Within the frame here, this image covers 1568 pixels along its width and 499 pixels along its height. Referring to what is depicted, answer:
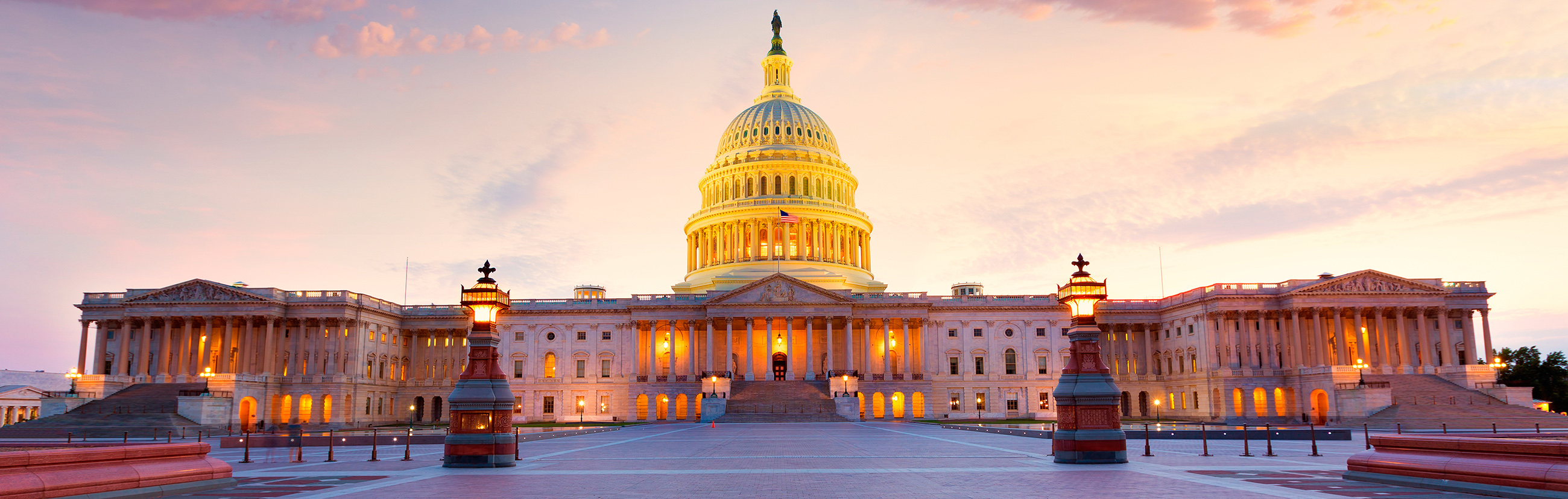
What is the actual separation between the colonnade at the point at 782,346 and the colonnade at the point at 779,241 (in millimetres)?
13526

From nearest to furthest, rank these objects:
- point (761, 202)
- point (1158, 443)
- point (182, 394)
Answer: point (1158, 443) → point (182, 394) → point (761, 202)

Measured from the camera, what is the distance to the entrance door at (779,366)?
337ft

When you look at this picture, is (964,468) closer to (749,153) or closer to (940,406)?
(940,406)

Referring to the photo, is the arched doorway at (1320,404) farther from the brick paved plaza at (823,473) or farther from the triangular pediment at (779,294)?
the brick paved plaza at (823,473)

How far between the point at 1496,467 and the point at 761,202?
10030 cm

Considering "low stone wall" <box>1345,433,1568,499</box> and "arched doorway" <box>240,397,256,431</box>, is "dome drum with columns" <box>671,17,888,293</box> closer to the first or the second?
"arched doorway" <box>240,397,256,431</box>

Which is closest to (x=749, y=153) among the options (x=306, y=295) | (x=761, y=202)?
(x=761, y=202)

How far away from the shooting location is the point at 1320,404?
8331 cm

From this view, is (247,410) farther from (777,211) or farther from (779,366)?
(777,211)

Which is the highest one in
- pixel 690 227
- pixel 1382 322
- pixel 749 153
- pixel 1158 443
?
pixel 749 153

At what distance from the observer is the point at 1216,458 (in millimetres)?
29312

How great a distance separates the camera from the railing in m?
74.9

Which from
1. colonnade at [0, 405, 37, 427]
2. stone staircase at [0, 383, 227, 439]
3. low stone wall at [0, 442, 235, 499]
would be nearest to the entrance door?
stone staircase at [0, 383, 227, 439]

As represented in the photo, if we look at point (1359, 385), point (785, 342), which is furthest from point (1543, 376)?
point (785, 342)
